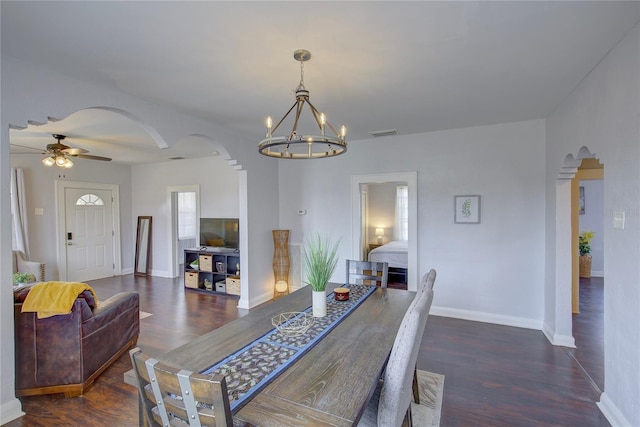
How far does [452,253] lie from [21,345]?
459 centimetres

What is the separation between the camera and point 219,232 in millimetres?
5875

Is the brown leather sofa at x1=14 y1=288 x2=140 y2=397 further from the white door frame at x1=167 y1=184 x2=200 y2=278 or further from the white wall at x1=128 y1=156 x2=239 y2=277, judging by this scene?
the white door frame at x1=167 y1=184 x2=200 y2=278

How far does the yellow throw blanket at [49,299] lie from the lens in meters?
2.36

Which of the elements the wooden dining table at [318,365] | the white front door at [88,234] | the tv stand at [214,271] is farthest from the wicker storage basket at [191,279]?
the wooden dining table at [318,365]

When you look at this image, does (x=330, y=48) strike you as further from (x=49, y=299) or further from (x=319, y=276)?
(x=49, y=299)

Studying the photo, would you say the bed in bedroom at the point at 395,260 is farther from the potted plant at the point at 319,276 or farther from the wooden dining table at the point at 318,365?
the potted plant at the point at 319,276

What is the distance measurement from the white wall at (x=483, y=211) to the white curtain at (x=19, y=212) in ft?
18.4

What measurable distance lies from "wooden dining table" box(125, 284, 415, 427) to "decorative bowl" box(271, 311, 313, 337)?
7 centimetres

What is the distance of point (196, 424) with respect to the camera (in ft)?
3.29

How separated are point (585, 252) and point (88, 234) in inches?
406

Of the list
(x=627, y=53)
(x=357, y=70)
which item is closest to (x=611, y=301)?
(x=627, y=53)

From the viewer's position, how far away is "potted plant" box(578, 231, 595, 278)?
6.13 metres

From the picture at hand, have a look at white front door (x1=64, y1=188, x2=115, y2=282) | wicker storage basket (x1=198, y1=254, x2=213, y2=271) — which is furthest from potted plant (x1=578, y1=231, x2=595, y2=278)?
white front door (x1=64, y1=188, x2=115, y2=282)

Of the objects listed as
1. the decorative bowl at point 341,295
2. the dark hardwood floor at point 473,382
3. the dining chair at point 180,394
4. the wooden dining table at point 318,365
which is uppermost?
the dining chair at point 180,394
